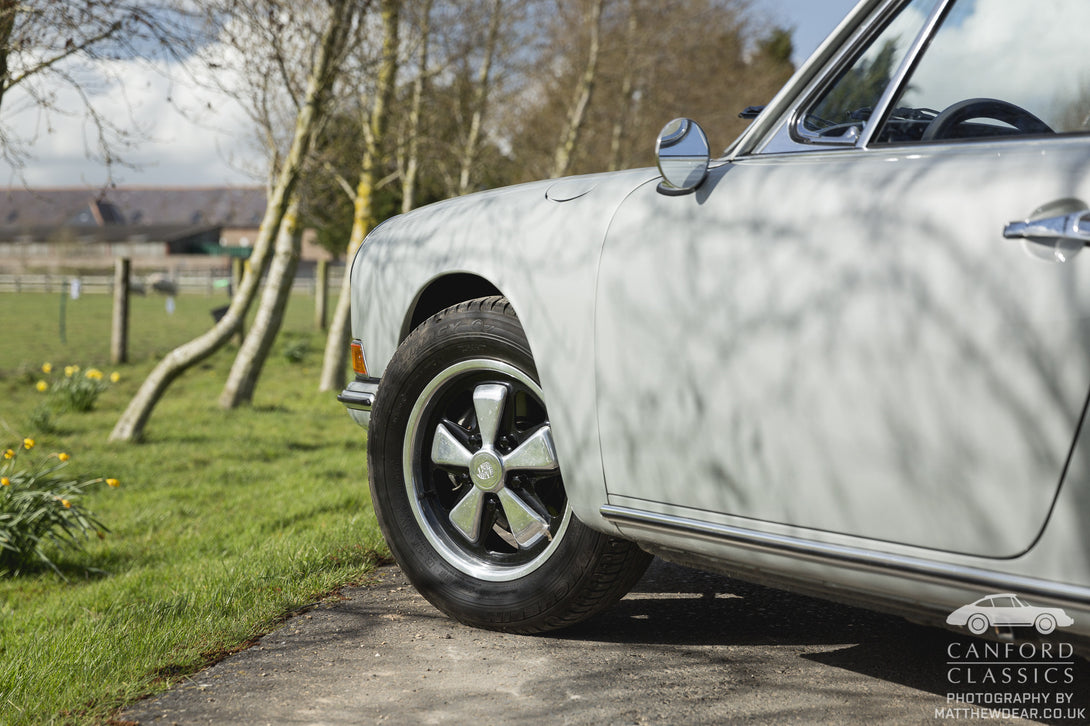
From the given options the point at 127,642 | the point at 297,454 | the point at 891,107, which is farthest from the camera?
the point at 297,454

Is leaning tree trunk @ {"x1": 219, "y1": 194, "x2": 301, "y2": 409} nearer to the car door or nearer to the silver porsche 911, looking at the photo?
the silver porsche 911

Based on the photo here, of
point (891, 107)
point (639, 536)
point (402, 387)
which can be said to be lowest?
point (639, 536)

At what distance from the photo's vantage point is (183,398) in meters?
12.3

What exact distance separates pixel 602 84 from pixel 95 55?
14636mm

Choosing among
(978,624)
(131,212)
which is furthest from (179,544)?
(131,212)

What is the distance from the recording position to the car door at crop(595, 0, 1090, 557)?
1794 millimetres

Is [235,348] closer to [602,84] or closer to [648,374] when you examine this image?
[602,84]

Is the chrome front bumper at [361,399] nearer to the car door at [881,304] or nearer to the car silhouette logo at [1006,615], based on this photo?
the car door at [881,304]

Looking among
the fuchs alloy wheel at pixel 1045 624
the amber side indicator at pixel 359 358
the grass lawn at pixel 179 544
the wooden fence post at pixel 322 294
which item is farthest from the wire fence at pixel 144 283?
the fuchs alloy wheel at pixel 1045 624

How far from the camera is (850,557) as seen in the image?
2.04 meters

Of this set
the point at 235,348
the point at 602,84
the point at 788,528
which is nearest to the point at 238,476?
the point at 788,528

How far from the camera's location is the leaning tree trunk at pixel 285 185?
8.71 metres

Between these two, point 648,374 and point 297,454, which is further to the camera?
point 297,454

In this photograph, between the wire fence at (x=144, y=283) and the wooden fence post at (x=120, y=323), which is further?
the wire fence at (x=144, y=283)
